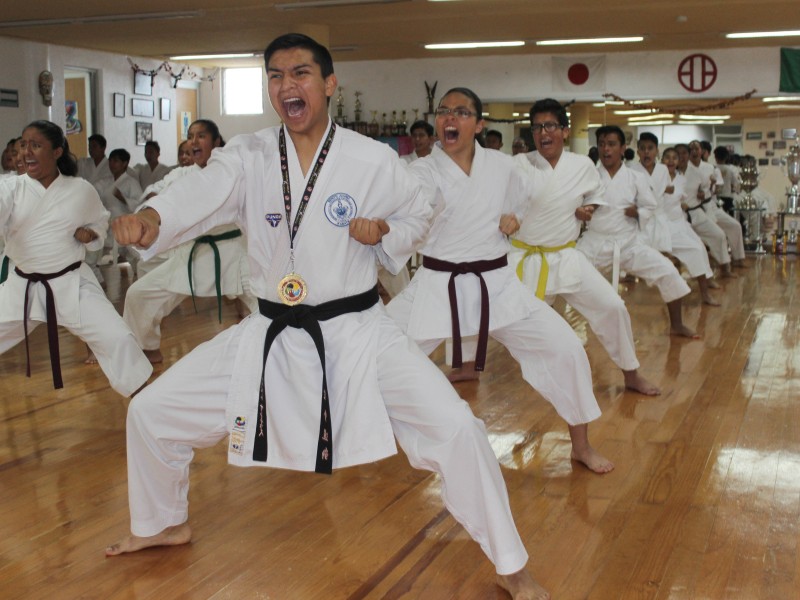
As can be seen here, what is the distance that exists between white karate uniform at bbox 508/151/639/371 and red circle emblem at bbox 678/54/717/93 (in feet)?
24.3

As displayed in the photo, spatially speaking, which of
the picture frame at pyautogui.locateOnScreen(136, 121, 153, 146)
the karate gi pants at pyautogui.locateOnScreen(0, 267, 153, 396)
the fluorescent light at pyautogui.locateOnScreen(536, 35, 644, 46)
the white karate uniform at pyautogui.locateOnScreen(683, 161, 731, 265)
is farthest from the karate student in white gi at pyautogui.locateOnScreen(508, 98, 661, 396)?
the picture frame at pyautogui.locateOnScreen(136, 121, 153, 146)

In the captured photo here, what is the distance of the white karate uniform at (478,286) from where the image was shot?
10.3 ft

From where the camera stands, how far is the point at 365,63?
1170 cm

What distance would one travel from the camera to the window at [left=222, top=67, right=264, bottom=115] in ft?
42.0

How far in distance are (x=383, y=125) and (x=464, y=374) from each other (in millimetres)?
7306

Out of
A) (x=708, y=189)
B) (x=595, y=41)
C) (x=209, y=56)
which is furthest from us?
(x=209, y=56)

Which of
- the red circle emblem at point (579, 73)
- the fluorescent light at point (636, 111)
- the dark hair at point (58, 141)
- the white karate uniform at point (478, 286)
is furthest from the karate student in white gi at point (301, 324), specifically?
the fluorescent light at point (636, 111)

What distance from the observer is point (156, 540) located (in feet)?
8.38

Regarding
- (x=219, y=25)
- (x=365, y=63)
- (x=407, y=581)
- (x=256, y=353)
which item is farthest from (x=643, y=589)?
(x=365, y=63)

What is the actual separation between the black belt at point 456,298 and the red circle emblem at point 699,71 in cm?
831

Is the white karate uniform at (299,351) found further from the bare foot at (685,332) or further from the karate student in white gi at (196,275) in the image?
the bare foot at (685,332)

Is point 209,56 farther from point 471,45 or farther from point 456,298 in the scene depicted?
point 456,298

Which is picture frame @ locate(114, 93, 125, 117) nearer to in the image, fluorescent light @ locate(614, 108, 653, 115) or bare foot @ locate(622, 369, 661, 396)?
fluorescent light @ locate(614, 108, 653, 115)

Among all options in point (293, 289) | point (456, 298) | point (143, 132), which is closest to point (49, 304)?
point (456, 298)
